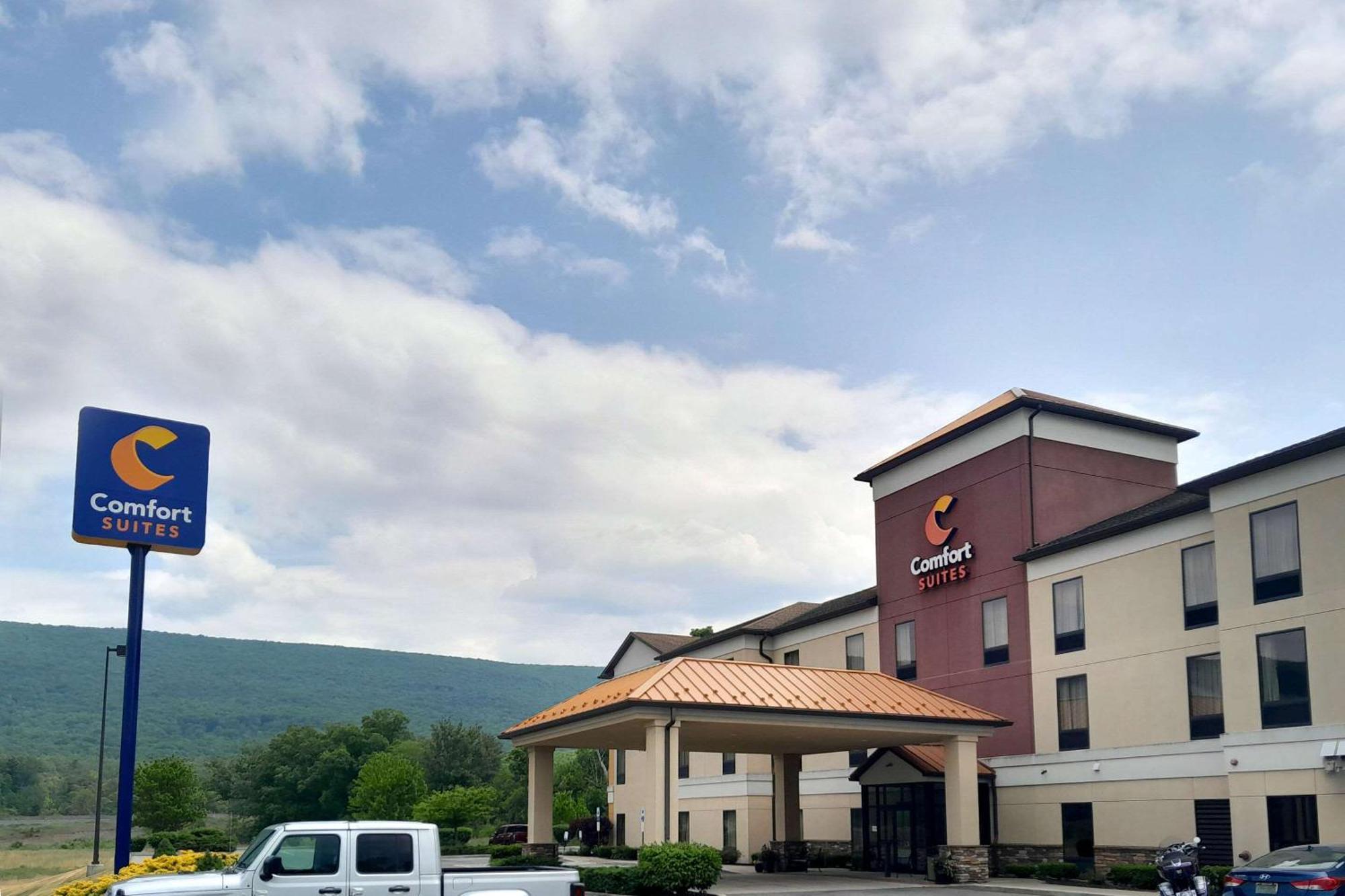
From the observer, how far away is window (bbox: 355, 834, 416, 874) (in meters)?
15.4

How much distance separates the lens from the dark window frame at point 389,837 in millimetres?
15336

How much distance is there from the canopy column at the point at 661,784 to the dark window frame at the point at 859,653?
57.9 feet

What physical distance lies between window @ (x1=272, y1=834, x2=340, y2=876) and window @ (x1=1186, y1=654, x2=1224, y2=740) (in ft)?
76.6

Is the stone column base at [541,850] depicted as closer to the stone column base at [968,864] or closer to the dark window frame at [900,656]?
the stone column base at [968,864]

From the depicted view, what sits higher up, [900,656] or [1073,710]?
[900,656]

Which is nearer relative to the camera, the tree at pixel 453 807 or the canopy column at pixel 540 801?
the canopy column at pixel 540 801

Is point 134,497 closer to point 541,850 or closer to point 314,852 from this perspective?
point 314,852

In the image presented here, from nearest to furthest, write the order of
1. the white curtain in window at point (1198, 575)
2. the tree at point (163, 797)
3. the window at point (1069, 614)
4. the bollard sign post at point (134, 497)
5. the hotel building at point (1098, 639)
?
the bollard sign post at point (134, 497), the hotel building at point (1098, 639), the white curtain in window at point (1198, 575), the window at point (1069, 614), the tree at point (163, 797)

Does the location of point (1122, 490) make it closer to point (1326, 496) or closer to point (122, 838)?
point (1326, 496)

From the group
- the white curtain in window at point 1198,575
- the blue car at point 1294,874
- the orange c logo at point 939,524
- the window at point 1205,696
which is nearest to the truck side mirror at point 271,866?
the blue car at point 1294,874

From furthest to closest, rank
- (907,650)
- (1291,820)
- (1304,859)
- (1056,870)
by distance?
(907,650), (1056,870), (1291,820), (1304,859)

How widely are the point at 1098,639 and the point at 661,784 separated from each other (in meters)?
13.6

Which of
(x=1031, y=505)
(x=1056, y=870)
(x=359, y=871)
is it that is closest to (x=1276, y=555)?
(x=1031, y=505)

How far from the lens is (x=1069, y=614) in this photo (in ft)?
119
